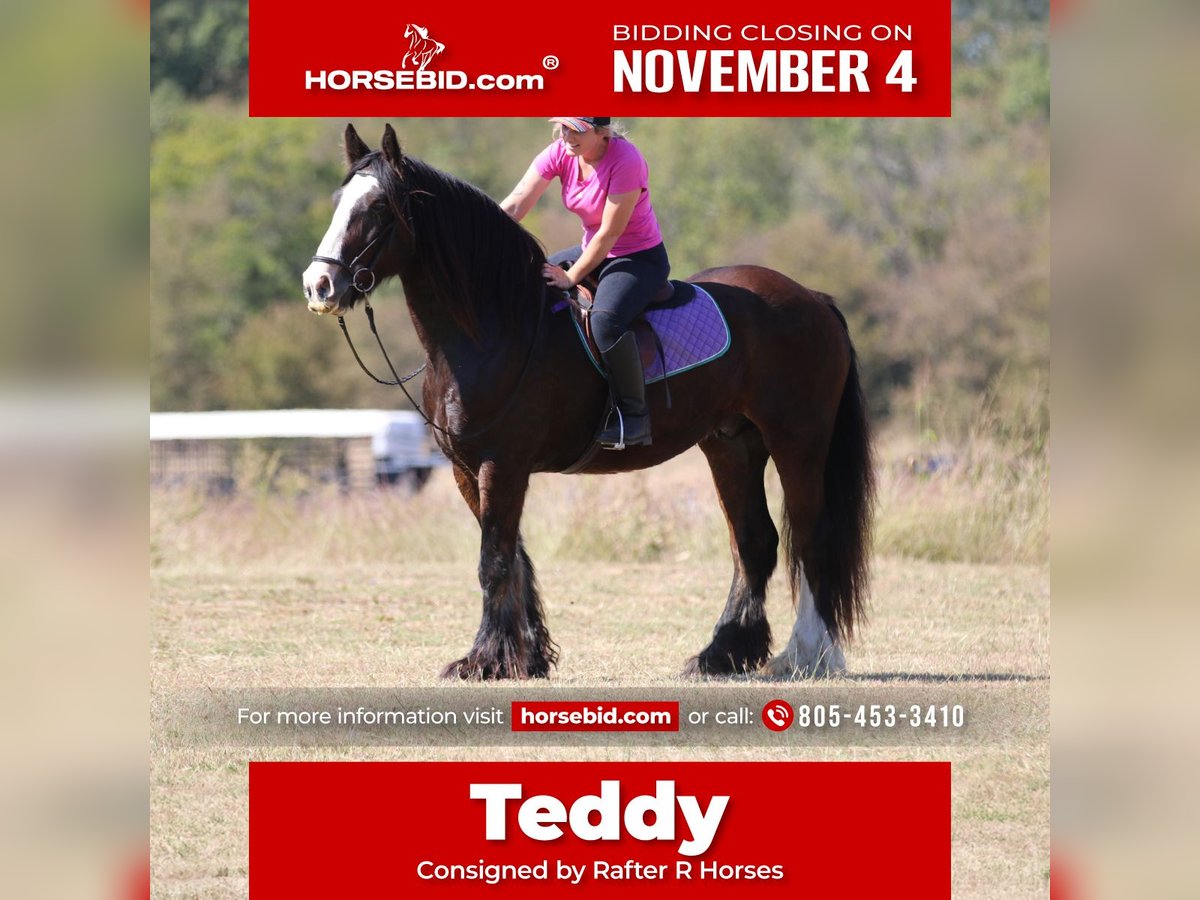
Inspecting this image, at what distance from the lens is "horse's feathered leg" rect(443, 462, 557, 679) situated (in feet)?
22.1

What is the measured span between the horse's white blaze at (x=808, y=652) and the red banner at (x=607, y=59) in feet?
9.79

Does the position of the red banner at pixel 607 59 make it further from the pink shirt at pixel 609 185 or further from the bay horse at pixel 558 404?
the pink shirt at pixel 609 185

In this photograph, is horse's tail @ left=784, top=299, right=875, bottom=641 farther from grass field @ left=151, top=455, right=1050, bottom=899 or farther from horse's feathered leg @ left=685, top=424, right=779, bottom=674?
grass field @ left=151, top=455, right=1050, bottom=899

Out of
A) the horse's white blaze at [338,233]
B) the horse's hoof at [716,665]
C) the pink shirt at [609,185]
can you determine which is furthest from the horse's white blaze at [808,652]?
the horse's white blaze at [338,233]

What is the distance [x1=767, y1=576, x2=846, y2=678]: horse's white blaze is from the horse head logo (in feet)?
11.4

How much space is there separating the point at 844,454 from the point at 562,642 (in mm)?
2020

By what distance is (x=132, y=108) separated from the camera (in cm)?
278

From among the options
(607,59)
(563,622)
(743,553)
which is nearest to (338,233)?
(607,59)

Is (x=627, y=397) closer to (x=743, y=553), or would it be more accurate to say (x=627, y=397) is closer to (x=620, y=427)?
(x=620, y=427)

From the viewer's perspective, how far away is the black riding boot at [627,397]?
6.87m

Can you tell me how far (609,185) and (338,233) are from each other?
4.29 feet

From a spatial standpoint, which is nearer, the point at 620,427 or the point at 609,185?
the point at 609,185

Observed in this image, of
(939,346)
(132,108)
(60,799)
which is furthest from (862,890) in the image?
(939,346)

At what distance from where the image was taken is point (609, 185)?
6.70m
